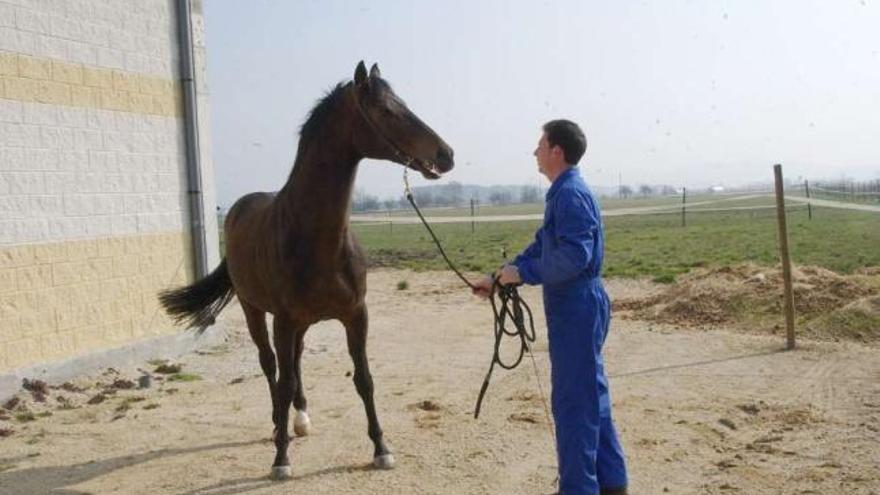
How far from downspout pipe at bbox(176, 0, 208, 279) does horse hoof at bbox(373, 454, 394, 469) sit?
205 inches

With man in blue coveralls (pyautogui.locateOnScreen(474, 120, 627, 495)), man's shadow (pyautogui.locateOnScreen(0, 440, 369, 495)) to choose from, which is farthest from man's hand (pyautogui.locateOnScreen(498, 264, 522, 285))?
man's shadow (pyautogui.locateOnScreen(0, 440, 369, 495))

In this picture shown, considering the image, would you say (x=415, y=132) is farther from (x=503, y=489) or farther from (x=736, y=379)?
(x=736, y=379)

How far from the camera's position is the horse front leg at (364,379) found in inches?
193

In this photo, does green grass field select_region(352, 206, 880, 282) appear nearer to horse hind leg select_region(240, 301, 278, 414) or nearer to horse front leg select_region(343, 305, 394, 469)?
horse hind leg select_region(240, 301, 278, 414)

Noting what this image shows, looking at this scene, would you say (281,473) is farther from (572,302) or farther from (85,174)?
(85,174)

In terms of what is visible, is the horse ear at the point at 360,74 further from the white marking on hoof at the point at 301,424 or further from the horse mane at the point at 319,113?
the white marking on hoof at the point at 301,424

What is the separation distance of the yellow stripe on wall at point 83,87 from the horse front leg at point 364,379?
423cm

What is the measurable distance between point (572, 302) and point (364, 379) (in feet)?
6.80

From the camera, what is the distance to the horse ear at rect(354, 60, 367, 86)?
4500 mm

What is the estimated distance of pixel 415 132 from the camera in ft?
→ 14.3

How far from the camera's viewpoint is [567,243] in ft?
11.1

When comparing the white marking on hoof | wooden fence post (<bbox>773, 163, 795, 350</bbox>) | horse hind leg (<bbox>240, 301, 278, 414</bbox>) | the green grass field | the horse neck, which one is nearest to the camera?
the horse neck

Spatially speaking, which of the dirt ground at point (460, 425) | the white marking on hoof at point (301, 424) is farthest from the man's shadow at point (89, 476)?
the white marking on hoof at point (301, 424)

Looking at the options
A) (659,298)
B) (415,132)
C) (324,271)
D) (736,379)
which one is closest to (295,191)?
(324,271)
